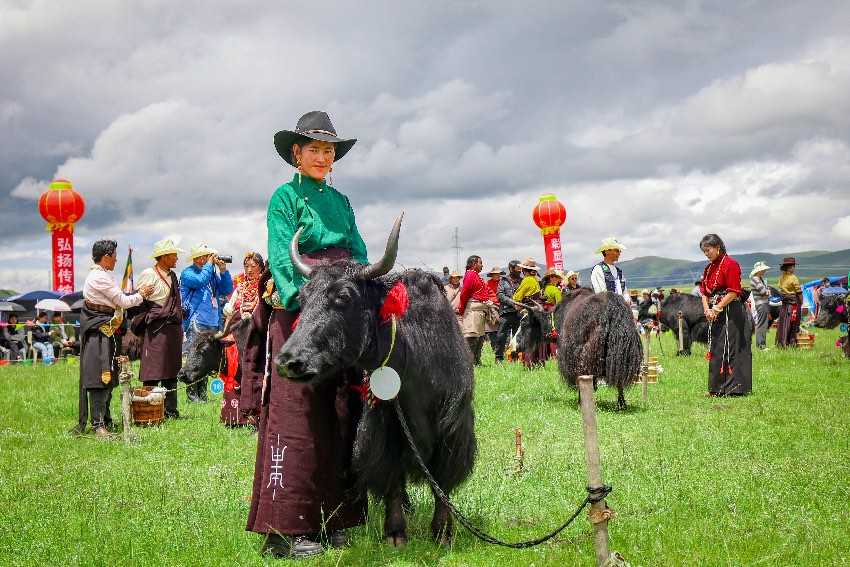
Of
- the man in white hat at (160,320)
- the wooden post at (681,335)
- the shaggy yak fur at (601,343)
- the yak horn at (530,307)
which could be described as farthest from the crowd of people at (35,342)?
the wooden post at (681,335)

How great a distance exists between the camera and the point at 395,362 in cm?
352

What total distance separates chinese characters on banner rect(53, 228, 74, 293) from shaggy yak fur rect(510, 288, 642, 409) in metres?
22.4

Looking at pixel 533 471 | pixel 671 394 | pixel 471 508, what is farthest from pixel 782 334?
pixel 471 508

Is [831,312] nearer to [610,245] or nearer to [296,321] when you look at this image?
[610,245]

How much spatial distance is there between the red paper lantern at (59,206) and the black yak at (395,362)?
24948 millimetres

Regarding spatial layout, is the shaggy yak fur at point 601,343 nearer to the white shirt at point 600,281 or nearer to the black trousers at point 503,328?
the white shirt at point 600,281

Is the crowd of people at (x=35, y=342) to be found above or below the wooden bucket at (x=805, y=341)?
above

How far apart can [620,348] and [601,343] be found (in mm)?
224

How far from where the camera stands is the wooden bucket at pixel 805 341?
52.1ft

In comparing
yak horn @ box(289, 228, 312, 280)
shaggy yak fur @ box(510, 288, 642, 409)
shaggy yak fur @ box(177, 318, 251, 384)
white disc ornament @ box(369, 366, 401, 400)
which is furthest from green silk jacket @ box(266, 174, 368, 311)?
shaggy yak fur @ box(177, 318, 251, 384)

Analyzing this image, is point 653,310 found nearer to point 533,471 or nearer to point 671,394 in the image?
point 671,394

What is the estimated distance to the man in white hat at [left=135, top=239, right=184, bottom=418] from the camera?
28.0 ft

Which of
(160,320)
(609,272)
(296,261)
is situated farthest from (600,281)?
(296,261)

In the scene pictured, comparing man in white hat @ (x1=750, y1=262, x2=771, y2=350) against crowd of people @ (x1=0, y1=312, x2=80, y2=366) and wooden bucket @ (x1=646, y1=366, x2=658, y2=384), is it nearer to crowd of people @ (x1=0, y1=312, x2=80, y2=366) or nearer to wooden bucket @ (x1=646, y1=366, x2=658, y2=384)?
wooden bucket @ (x1=646, y1=366, x2=658, y2=384)
